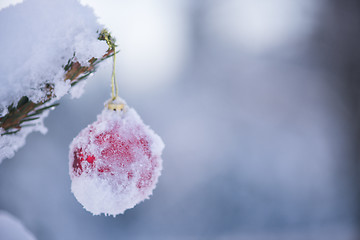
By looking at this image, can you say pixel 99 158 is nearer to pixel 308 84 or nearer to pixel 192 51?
pixel 192 51

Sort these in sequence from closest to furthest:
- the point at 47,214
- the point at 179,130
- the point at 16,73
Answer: the point at 16,73 → the point at 47,214 → the point at 179,130

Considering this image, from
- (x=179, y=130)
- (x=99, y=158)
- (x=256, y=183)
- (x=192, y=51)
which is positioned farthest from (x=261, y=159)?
(x=99, y=158)

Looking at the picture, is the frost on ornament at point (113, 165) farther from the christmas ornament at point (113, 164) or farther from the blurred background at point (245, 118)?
the blurred background at point (245, 118)

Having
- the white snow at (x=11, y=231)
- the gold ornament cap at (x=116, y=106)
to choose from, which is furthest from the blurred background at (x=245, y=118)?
the gold ornament cap at (x=116, y=106)

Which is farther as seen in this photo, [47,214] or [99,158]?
[47,214]

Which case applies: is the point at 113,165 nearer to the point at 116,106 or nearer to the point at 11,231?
the point at 116,106

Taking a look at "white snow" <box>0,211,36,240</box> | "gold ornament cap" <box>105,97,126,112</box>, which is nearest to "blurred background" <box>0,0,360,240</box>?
"white snow" <box>0,211,36,240</box>

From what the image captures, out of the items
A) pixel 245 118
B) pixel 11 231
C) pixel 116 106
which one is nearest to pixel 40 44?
pixel 116 106
